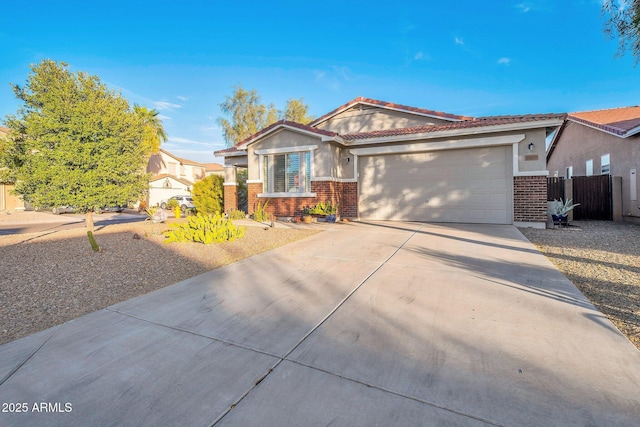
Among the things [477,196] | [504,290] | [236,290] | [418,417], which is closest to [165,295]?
[236,290]

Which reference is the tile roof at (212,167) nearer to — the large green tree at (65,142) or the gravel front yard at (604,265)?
the large green tree at (65,142)

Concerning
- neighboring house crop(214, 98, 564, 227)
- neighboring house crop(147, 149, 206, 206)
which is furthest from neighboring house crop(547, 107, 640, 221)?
neighboring house crop(147, 149, 206, 206)

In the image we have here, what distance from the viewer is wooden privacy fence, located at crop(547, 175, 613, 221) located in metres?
12.4

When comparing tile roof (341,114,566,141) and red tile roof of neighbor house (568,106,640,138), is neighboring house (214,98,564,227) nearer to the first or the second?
tile roof (341,114,566,141)

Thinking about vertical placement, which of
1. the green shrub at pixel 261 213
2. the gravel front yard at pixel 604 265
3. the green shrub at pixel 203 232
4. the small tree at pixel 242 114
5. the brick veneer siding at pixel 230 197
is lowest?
the gravel front yard at pixel 604 265

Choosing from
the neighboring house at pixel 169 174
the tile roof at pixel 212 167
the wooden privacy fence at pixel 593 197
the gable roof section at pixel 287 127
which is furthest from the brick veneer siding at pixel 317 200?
the tile roof at pixel 212 167

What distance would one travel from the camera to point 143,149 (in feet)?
24.3

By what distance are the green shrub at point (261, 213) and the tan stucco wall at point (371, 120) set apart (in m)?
5.38

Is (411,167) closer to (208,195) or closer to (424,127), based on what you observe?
(424,127)

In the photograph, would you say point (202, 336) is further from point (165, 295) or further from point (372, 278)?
point (372, 278)

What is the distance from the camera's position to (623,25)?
6.07 m

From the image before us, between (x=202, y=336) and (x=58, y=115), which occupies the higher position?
(x=58, y=115)

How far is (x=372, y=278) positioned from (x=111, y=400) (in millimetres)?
3217

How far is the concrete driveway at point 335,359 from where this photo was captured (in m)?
1.81
